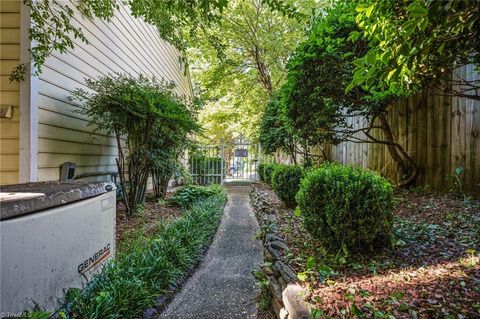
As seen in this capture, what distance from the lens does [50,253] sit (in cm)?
153

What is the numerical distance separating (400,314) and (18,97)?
13.4ft

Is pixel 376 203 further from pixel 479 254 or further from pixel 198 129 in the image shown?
pixel 198 129

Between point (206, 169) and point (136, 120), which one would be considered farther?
point (206, 169)

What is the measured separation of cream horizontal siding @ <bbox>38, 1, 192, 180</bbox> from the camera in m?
3.36

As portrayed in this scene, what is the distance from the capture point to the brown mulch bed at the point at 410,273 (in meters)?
1.45

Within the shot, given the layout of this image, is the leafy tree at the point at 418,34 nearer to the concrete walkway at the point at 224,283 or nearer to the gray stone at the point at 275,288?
the gray stone at the point at 275,288

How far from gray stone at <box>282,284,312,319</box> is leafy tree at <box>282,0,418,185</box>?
2.20m

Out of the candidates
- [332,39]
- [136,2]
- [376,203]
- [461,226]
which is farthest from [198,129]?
[461,226]

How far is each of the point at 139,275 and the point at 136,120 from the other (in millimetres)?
2909

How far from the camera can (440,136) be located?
3.70 m

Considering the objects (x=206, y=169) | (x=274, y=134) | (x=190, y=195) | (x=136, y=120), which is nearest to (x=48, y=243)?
(x=136, y=120)

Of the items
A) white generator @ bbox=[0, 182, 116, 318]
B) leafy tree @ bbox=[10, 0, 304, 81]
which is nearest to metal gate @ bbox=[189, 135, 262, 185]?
leafy tree @ bbox=[10, 0, 304, 81]

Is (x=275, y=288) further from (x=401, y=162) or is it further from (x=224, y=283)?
(x=401, y=162)

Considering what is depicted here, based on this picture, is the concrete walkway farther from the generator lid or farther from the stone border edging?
the generator lid
